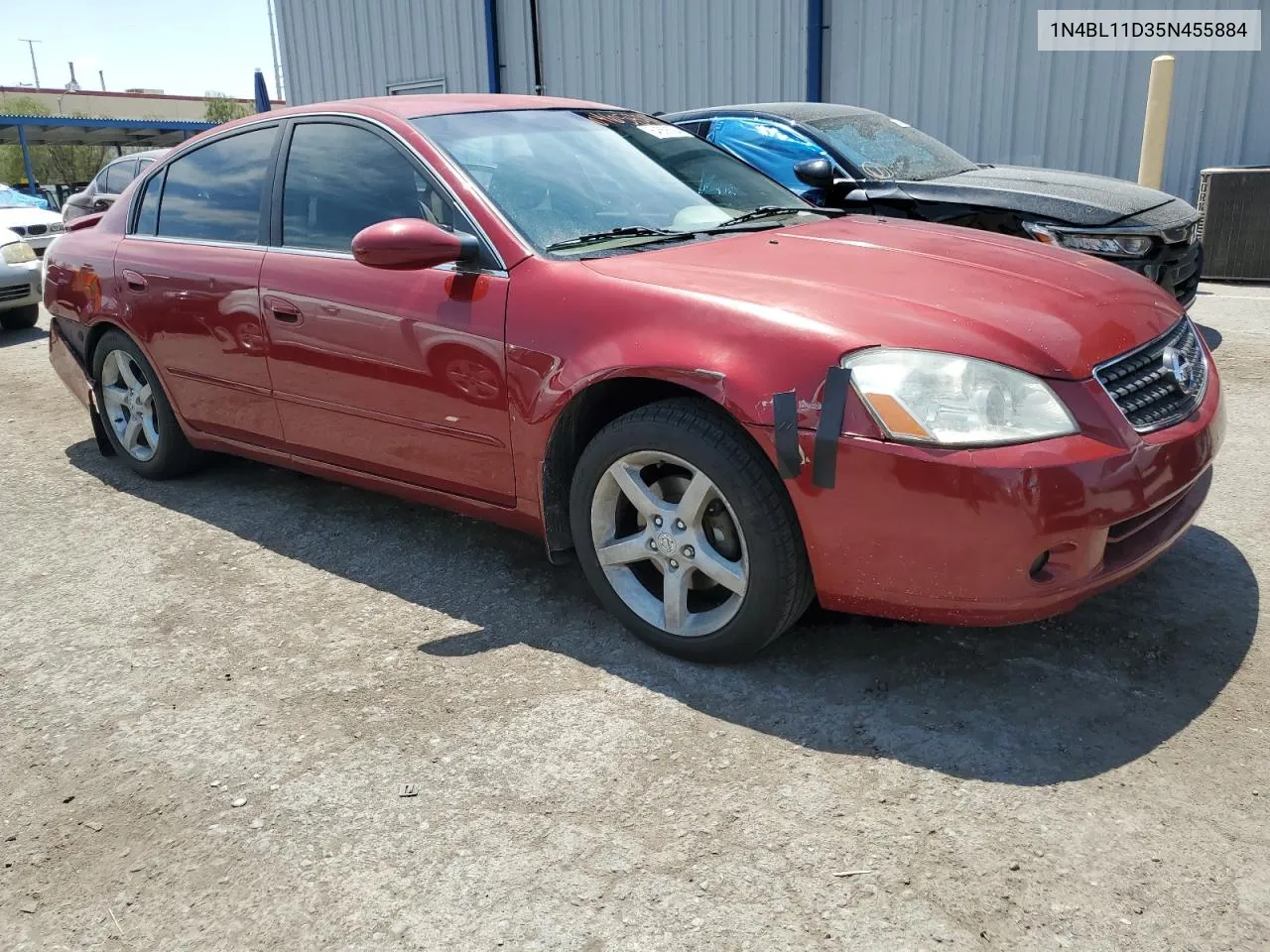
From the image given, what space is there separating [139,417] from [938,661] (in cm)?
366

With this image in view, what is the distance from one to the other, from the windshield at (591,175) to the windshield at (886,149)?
10.3 ft

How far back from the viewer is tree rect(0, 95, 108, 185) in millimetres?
51719

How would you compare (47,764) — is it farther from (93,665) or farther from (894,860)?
(894,860)

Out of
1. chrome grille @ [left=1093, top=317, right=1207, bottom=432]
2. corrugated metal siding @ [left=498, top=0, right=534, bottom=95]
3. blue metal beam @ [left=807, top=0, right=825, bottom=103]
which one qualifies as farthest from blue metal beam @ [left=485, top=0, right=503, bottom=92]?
chrome grille @ [left=1093, top=317, right=1207, bottom=432]

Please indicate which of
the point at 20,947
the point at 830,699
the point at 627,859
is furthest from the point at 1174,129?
the point at 20,947

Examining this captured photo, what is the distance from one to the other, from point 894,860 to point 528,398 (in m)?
1.61

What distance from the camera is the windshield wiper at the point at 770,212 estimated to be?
143 inches

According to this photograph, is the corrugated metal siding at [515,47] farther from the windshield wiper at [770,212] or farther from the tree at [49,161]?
the tree at [49,161]

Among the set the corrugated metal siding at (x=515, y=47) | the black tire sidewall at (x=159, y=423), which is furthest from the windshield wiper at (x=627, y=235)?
the corrugated metal siding at (x=515, y=47)

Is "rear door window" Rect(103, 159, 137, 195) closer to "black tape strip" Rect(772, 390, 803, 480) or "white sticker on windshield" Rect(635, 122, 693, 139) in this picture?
"white sticker on windshield" Rect(635, 122, 693, 139)

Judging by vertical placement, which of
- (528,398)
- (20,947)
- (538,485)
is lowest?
(20,947)

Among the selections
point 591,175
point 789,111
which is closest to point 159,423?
point 591,175

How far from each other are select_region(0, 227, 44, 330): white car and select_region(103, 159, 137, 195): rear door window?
3830 millimetres

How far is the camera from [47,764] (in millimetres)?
2697
